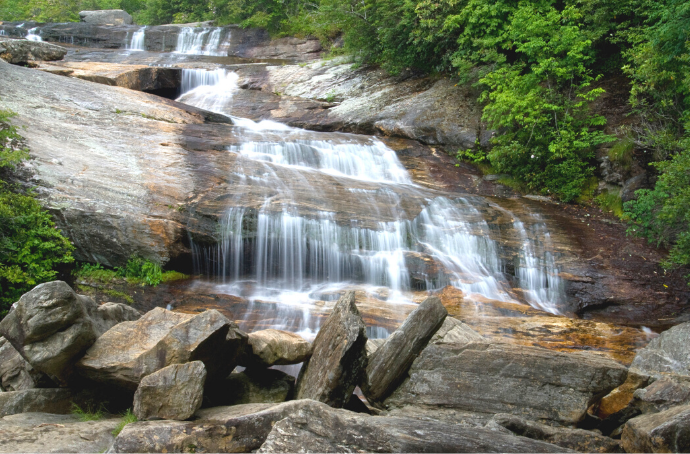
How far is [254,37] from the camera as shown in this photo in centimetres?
2944

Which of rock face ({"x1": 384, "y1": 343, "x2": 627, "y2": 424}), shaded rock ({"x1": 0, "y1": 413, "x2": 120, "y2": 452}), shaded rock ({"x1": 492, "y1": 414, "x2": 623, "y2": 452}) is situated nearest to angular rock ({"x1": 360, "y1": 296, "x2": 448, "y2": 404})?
rock face ({"x1": 384, "y1": 343, "x2": 627, "y2": 424})

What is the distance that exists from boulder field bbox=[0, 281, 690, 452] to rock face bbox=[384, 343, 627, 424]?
0.01m

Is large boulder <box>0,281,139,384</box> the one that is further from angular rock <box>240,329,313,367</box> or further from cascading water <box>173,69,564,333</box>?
cascading water <box>173,69,564,333</box>

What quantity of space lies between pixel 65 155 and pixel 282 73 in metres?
13.1

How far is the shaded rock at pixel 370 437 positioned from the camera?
3639 mm

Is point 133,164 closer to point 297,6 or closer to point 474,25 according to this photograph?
point 474,25

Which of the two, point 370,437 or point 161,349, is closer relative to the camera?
point 370,437

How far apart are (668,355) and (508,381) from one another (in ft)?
10.5

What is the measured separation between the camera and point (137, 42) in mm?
27516

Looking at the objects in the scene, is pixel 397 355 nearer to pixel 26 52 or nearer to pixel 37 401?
pixel 37 401

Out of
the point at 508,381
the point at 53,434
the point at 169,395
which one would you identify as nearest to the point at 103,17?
the point at 53,434

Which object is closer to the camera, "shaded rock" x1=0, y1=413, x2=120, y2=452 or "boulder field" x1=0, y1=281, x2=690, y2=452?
"boulder field" x1=0, y1=281, x2=690, y2=452

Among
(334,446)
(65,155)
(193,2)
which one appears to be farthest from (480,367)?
(193,2)

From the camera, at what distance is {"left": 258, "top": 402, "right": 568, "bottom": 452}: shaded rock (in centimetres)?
364
